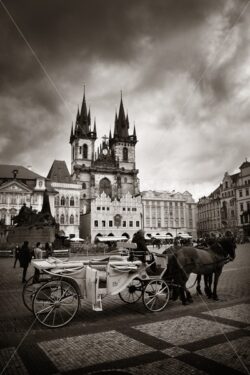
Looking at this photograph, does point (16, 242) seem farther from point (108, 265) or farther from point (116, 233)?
point (116, 233)

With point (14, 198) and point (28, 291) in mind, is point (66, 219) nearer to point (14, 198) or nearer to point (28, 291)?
point (14, 198)

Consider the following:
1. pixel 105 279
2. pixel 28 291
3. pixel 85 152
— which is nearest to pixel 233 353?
pixel 105 279

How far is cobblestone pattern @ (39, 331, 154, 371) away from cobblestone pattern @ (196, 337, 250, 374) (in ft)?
2.51

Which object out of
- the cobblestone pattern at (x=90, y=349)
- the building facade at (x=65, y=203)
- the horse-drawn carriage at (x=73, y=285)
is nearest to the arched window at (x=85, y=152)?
the building facade at (x=65, y=203)

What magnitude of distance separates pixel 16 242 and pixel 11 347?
67.5ft

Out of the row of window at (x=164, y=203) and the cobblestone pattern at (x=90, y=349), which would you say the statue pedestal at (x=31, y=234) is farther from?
the row of window at (x=164, y=203)

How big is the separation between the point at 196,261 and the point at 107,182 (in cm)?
7466

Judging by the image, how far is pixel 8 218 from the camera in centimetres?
5378

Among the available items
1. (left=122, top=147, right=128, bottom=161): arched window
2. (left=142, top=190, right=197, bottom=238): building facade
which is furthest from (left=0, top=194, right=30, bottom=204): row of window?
(left=122, top=147, right=128, bottom=161): arched window

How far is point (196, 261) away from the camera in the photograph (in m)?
7.19

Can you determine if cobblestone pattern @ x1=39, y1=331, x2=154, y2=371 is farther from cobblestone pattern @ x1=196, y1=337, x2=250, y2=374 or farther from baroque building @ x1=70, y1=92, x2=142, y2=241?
baroque building @ x1=70, y1=92, x2=142, y2=241

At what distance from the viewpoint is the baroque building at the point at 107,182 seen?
71.4 metres

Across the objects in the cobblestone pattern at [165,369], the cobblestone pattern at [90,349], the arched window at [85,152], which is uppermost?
the arched window at [85,152]

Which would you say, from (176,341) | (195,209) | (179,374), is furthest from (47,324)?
(195,209)
